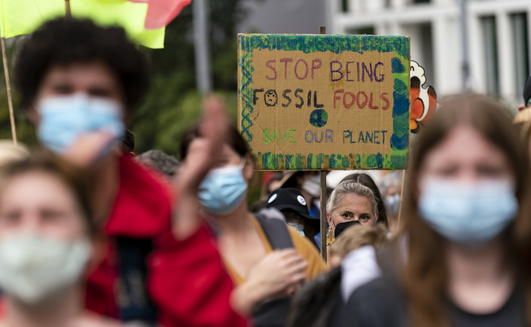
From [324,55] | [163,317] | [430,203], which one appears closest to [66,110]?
[163,317]

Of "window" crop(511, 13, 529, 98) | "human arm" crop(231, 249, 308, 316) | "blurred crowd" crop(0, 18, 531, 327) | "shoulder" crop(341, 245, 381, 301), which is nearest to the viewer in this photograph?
"blurred crowd" crop(0, 18, 531, 327)

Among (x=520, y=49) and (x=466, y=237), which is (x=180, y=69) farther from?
(x=466, y=237)

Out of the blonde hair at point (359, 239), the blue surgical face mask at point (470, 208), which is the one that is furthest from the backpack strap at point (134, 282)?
the blonde hair at point (359, 239)

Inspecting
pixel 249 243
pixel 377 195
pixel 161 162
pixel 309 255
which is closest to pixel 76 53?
pixel 249 243

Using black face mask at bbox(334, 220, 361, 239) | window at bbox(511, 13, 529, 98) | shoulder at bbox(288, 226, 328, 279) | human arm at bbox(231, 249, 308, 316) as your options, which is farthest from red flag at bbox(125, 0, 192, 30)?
window at bbox(511, 13, 529, 98)

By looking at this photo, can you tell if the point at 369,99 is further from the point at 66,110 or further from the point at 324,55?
the point at 66,110

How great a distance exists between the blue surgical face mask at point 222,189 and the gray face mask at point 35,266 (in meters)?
1.17

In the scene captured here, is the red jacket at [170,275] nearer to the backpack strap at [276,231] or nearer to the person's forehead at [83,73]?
the person's forehead at [83,73]

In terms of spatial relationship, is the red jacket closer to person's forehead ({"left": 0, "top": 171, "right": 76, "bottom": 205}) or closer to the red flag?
person's forehead ({"left": 0, "top": 171, "right": 76, "bottom": 205})

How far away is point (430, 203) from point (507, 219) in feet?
0.72

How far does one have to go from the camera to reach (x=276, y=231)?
3348 millimetres

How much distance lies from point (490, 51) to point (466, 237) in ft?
103

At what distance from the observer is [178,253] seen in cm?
220

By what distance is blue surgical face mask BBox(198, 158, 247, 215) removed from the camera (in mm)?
3096
